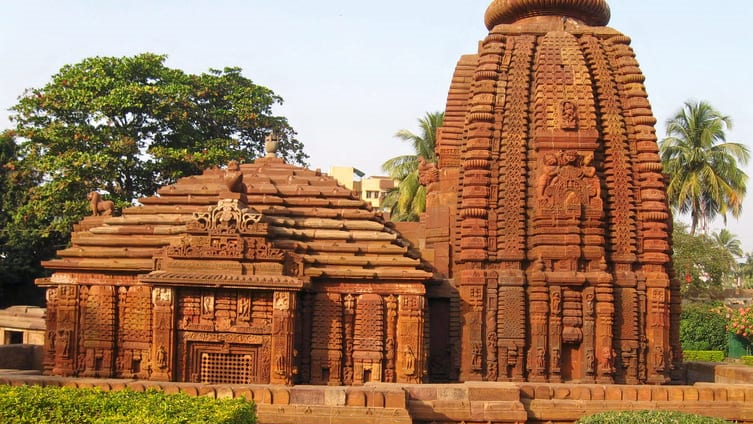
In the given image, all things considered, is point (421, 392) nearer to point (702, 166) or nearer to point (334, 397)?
point (334, 397)

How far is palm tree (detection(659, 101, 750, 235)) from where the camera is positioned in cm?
3812

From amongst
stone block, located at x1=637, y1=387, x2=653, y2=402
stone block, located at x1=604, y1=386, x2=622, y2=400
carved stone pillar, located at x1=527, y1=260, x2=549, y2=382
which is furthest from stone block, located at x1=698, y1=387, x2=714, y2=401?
carved stone pillar, located at x1=527, y1=260, x2=549, y2=382

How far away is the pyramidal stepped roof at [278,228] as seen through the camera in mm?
14977

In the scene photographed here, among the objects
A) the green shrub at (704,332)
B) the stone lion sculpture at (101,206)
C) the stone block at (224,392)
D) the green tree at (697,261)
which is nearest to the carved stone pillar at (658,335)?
the stone block at (224,392)

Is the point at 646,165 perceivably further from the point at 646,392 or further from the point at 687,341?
the point at 687,341

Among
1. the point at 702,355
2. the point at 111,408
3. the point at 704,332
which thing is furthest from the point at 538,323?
the point at 704,332

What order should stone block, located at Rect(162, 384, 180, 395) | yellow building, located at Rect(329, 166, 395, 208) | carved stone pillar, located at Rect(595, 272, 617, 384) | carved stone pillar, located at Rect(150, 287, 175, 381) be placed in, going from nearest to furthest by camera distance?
stone block, located at Rect(162, 384, 180, 395) → carved stone pillar, located at Rect(150, 287, 175, 381) → carved stone pillar, located at Rect(595, 272, 617, 384) → yellow building, located at Rect(329, 166, 395, 208)

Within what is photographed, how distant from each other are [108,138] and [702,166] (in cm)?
2646

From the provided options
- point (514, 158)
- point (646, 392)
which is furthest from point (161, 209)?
point (646, 392)

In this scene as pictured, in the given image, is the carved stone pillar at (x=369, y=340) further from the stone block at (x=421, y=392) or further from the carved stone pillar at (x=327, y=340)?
the stone block at (x=421, y=392)

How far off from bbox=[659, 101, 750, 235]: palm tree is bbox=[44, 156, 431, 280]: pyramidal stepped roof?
26.1m

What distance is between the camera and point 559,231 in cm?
1588

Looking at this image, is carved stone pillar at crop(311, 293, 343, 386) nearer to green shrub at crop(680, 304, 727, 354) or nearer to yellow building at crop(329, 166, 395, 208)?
green shrub at crop(680, 304, 727, 354)

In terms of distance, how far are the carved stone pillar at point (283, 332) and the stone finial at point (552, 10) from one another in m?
9.23
